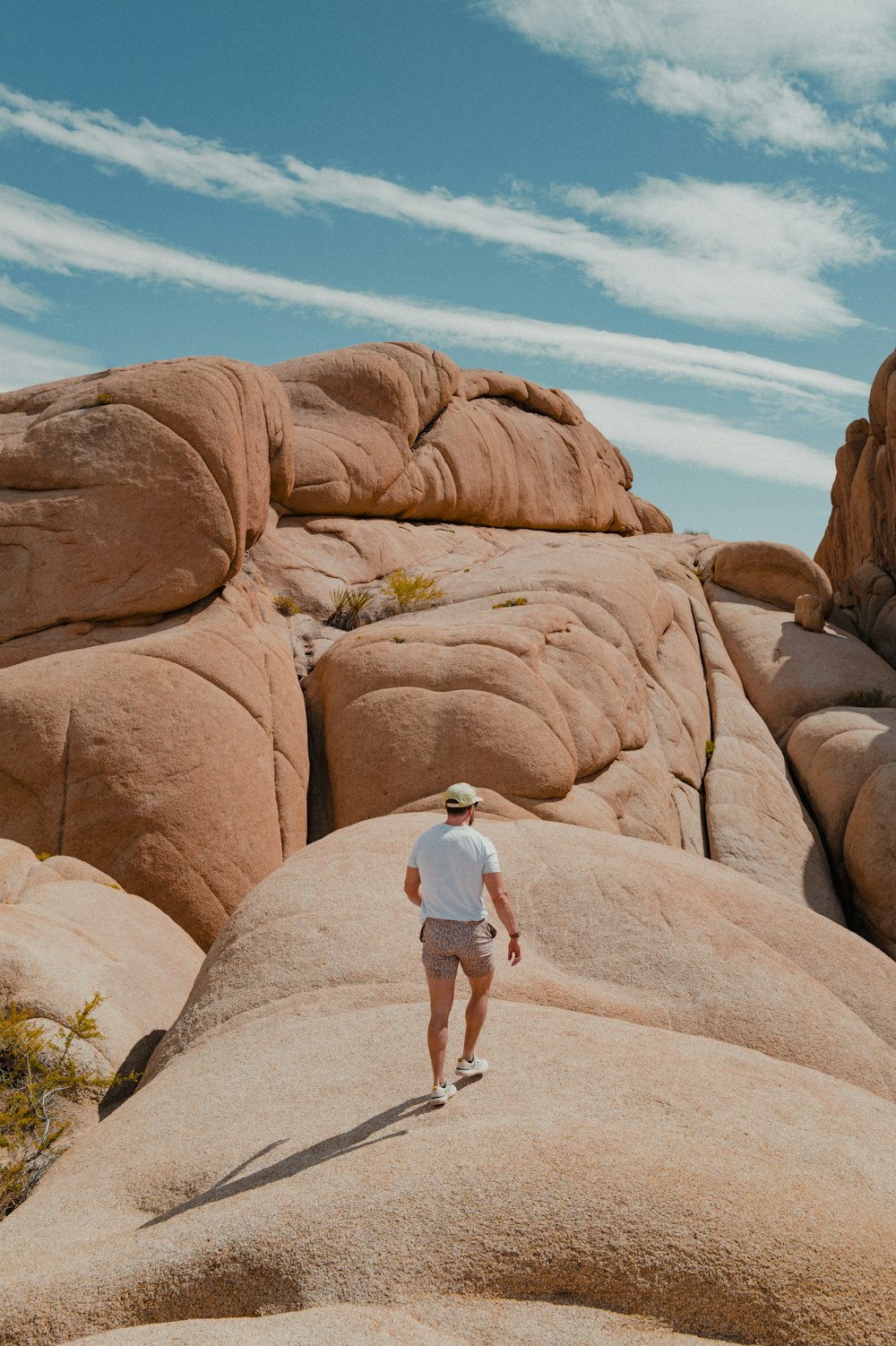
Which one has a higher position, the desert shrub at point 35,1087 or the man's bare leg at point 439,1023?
the man's bare leg at point 439,1023

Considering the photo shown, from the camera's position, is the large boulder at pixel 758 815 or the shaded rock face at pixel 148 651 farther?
the large boulder at pixel 758 815

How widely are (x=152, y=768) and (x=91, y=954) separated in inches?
192

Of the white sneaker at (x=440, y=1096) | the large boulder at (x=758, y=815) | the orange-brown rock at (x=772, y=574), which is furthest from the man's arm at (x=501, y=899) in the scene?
the orange-brown rock at (x=772, y=574)

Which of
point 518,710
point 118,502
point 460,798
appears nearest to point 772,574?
point 518,710

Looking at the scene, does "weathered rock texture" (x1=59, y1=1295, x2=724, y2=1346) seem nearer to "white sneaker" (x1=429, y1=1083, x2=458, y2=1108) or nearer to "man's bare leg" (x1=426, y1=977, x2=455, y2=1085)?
"white sneaker" (x1=429, y1=1083, x2=458, y2=1108)

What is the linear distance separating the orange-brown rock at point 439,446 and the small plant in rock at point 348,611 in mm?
4233

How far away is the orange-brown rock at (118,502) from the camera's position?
17391 millimetres

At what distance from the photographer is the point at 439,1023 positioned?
23.2 ft

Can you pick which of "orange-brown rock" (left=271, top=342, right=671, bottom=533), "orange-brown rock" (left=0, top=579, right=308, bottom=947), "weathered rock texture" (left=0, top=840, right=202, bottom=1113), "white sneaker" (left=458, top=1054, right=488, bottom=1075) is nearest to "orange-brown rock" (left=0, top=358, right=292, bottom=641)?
"orange-brown rock" (left=0, top=579, right=308, bottom=947)

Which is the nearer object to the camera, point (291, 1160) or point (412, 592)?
point (291, 1160)

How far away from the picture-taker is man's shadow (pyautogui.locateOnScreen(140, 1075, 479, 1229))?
6340 millimetres

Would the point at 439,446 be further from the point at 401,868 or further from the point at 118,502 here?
the point at 401,868

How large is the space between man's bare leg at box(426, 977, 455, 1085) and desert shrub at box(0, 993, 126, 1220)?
320 centimetres

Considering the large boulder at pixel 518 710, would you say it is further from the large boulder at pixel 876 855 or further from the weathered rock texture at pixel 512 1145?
the weathered rock texture at pixel 512 1145
